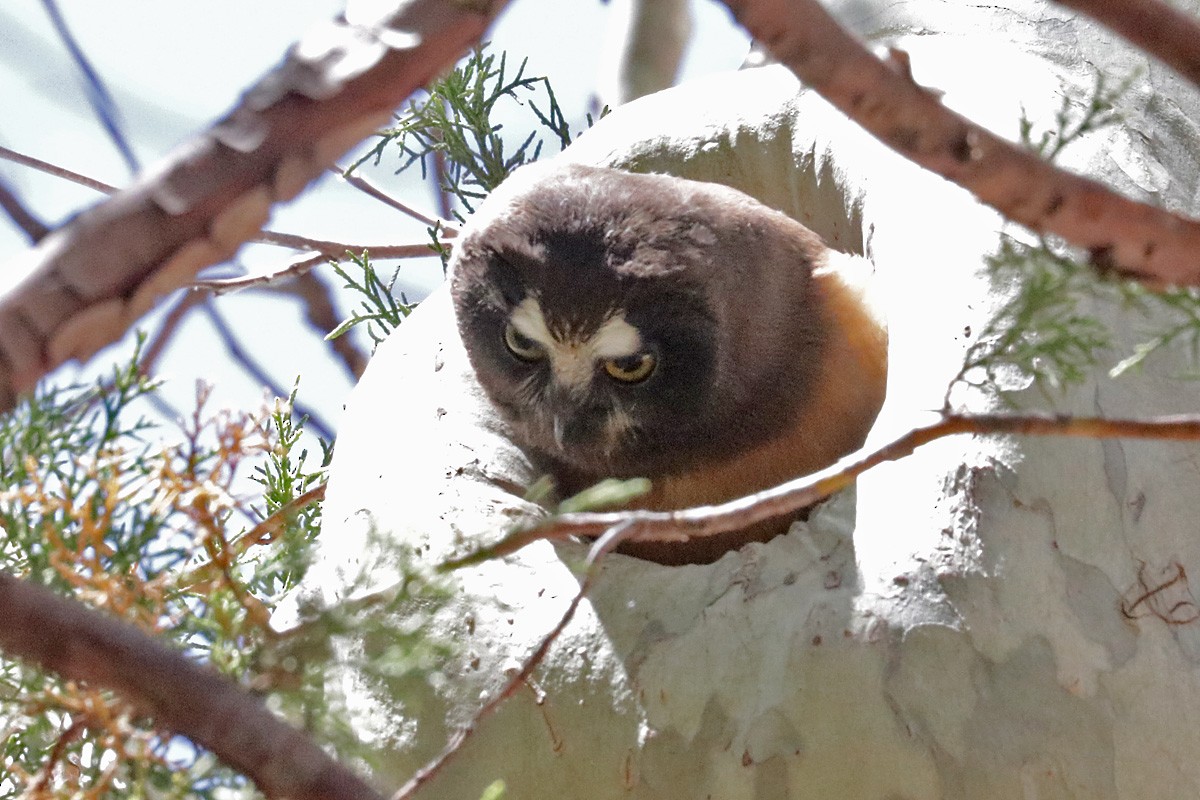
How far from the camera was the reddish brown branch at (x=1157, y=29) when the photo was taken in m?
0.71

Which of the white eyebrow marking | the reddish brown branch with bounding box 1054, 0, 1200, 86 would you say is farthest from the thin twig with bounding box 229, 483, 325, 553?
the reddish brown branch with bounding box 1054, 0, 1200, 86

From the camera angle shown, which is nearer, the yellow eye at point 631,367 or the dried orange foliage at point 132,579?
the dried orange foliage at point 132,579

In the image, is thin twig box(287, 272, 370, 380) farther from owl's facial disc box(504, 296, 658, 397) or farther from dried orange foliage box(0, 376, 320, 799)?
dried orange foliage box(0, 376, 320, 799)

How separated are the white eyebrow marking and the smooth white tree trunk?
210 millimetres

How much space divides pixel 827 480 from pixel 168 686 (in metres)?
0.51

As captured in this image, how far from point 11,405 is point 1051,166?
2.07ft

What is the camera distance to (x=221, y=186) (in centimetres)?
68

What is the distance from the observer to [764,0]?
73cm

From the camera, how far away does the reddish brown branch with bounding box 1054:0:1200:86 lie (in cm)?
71

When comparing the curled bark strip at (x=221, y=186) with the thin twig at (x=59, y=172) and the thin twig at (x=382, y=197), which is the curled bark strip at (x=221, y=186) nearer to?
the thin twig at (x=59, y=172)

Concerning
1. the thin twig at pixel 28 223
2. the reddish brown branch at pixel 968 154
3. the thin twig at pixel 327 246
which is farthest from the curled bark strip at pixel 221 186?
the thin twig at pixel 327 246

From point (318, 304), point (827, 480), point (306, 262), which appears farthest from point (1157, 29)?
point (318, 304)

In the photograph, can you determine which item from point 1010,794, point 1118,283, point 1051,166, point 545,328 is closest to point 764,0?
point 1051,166

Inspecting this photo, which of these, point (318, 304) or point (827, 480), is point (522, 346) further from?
point (318, 304)
